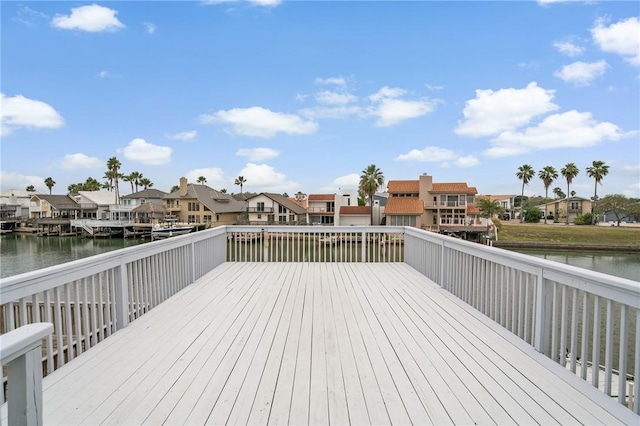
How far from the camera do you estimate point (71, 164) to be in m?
26.3

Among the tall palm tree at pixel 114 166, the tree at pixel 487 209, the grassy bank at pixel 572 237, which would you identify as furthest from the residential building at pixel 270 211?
the tall palm tree at pixel 114 166

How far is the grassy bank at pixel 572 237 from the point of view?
2698cm

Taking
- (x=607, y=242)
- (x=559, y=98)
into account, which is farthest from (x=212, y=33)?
(x=607, y=242)

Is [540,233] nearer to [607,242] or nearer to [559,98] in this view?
[607,242]

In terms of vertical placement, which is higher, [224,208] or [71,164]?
[71,164]

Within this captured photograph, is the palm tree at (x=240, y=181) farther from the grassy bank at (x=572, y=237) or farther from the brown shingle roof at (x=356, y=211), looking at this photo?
the grassy bank at (x=572, y=237)

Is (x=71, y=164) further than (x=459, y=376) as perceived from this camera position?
Yes

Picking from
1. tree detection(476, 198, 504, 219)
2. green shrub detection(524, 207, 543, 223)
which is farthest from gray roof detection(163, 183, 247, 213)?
green shrub detection(524, 207, 543, 223)

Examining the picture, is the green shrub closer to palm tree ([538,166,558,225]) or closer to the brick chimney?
palm tree ([538,166,558,225])

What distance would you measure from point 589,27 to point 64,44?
23.4 meters

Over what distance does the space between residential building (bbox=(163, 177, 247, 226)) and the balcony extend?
36483 millimetres

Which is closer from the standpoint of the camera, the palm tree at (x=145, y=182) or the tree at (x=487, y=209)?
the tree at (x=487, y=209)

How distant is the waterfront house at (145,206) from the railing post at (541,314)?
43.7 metres

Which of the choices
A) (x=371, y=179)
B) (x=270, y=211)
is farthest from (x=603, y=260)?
(x=270, y=211)
